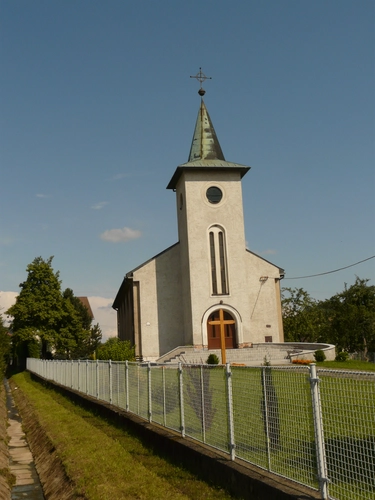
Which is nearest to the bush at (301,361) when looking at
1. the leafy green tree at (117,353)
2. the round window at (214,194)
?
the leafy green tree at (117,353)

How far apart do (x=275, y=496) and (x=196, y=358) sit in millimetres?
27253

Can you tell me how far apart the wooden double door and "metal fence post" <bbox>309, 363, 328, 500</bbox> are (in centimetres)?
2921

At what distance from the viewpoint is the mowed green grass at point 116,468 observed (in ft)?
24.2

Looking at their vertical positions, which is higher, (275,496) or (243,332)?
Result: (243,332)

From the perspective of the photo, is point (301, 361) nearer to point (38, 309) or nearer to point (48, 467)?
point (48, 467)

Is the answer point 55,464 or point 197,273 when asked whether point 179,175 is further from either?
point 55,464

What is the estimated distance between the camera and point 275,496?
5645 millimetres

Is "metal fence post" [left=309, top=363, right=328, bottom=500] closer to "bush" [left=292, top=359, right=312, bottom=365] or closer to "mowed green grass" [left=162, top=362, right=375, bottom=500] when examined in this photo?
"mowed green grass" [left=162, top=362, right=375, bottom=500]

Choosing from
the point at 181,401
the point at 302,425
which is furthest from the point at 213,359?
the point at 302,425

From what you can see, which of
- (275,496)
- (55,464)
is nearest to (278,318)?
(55,464)

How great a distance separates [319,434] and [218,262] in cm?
3027

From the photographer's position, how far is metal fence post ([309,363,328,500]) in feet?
17.0

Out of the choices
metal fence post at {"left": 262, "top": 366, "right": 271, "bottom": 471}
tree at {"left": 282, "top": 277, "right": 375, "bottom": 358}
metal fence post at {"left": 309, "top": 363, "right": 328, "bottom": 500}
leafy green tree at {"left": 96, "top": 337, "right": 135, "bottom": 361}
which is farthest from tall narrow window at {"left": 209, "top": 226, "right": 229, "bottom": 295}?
metal fence post at {"left": 309, "top": 363, "right": 328, "bottom": 500}

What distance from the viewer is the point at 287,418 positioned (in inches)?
241
